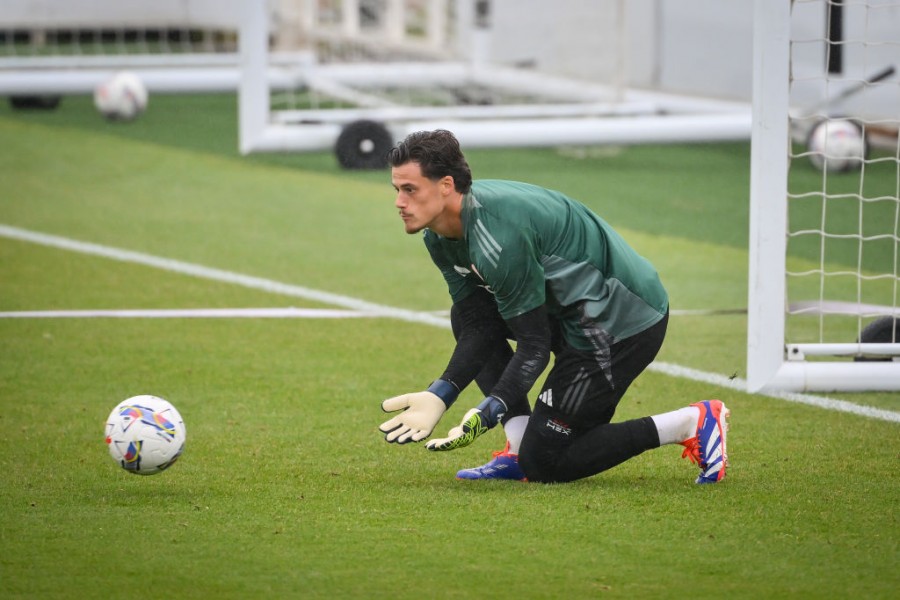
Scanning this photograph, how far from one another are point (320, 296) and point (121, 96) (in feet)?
26.6

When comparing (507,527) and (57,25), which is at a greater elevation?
(57,25)

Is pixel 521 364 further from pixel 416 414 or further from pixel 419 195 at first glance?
pixel 419 195

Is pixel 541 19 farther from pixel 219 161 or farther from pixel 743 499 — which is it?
pixel 743 499

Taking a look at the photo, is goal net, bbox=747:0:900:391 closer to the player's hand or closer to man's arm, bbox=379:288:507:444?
man's arm, bbox=379:288:507:444

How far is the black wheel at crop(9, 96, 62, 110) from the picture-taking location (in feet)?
55.7

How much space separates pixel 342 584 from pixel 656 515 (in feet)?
3.91

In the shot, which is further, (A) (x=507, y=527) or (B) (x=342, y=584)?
(A) (x=507, y=527)

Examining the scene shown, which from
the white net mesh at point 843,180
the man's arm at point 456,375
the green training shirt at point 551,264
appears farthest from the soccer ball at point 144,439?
the white net mesh at point 843,180

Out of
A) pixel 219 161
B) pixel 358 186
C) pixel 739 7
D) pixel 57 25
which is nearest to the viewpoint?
pixel 358 186

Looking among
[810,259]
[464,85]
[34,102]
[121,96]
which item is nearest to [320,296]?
[810,259]

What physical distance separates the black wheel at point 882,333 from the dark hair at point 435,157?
2.77 metres

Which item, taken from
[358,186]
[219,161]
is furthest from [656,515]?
[219,161]

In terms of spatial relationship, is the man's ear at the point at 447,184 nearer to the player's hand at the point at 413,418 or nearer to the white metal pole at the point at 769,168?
the player's hand at the point at 413,418

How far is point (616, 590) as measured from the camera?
3.89 metres
